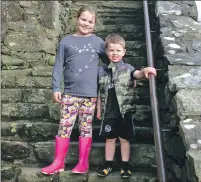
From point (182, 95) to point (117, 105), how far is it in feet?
1.88

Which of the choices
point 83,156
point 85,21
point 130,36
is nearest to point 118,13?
point 130,36

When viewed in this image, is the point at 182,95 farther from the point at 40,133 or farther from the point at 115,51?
the point at 40,133

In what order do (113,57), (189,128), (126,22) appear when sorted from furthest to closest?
(126,22), (113,57), (189,128)

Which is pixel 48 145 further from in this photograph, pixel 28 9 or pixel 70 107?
pixel 28 9

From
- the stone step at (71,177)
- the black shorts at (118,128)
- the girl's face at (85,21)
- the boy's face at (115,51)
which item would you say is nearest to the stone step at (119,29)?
the girl's face at (85,21)

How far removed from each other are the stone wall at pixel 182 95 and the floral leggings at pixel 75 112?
70 centimetres

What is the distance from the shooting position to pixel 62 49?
3.22 m

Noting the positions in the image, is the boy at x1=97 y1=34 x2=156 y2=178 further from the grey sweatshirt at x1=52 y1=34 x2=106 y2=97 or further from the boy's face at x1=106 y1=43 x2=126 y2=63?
the grey sweatshirt at x1=52 y1=34 x2=106 y2=97

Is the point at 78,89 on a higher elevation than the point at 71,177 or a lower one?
higher

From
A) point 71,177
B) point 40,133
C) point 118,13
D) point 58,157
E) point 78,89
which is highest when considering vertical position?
point 118,13

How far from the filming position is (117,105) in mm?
3076

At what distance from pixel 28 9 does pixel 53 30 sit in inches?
17.1

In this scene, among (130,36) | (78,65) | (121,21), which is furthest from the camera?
(121,21)

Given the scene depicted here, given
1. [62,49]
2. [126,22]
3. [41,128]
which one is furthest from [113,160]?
[126,22]
